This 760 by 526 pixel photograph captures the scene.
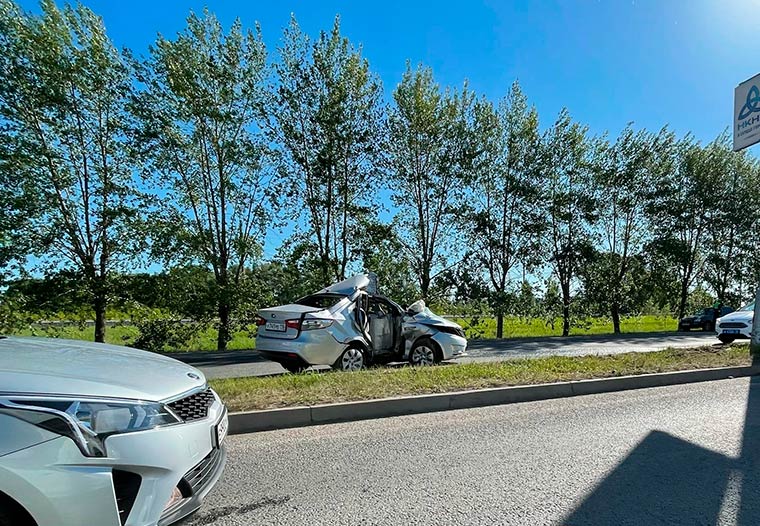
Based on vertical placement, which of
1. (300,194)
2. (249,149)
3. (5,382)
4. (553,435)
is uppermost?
(249,149)

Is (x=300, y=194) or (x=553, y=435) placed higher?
(x=300, y=194)

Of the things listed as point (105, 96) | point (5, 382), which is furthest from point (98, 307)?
point (5, 382)

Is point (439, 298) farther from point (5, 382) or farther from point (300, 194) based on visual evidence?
point (5, 382)

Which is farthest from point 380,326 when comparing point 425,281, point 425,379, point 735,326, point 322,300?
point 425,281

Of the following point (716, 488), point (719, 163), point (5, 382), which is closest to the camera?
point (5, 382)

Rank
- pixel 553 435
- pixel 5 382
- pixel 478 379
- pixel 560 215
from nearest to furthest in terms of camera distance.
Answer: pixel 5 382 → pixel 553 435 → pixel 478 379 → pixel 560 215

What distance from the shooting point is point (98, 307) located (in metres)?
15.9

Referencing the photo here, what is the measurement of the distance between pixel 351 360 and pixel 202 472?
18.9ft

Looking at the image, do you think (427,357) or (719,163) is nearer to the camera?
(427,357)

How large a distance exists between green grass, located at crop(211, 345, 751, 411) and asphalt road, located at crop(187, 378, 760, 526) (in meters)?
0.60

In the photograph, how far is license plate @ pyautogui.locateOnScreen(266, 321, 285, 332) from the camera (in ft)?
25.4

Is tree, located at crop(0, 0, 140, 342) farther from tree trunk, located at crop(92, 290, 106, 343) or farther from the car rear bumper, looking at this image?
the car rear bumper

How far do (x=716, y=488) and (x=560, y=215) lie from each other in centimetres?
2330

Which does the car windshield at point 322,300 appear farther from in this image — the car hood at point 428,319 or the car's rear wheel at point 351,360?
the car hood at point 428,319
